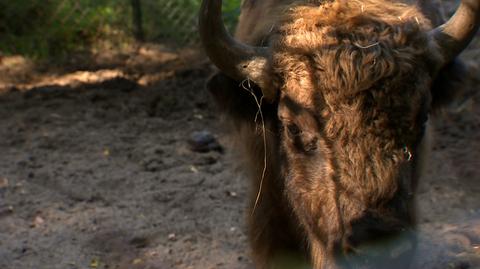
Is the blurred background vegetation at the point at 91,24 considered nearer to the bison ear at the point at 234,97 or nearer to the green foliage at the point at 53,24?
the green foliage at the point at 53,24

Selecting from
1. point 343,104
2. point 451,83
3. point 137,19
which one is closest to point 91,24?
point 137,19

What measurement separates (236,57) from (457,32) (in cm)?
123

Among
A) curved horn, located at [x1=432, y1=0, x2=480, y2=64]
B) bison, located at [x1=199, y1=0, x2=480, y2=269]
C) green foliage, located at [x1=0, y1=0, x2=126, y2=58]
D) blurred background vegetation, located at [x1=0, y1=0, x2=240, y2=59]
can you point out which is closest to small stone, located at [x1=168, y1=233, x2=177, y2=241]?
bison, located at [x1=199, y1=0, x2=480, y2=269]

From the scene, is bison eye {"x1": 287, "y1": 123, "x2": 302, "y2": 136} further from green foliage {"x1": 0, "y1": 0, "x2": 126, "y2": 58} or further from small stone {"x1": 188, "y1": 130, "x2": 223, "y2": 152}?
green foliage {"x1": 0, "y1": 0, "x2": 126, "y2": 58}

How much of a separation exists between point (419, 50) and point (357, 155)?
706 mm

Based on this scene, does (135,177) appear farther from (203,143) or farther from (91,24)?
(91,24)

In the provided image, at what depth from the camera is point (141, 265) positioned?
549 cm

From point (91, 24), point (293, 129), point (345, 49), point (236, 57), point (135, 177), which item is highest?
point (345, 49)

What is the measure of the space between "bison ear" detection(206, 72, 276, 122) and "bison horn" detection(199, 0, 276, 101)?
0.11 meters

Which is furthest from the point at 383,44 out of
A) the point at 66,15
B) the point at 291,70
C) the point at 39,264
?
the point at 66,15

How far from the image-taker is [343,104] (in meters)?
3.85

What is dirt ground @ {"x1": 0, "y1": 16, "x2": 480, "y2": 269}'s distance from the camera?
558 cm

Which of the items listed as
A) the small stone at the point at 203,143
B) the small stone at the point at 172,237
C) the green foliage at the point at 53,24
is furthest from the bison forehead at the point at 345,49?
the green foliage at the point at 53,24

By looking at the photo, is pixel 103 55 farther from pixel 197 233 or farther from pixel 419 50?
pixel 419 50
